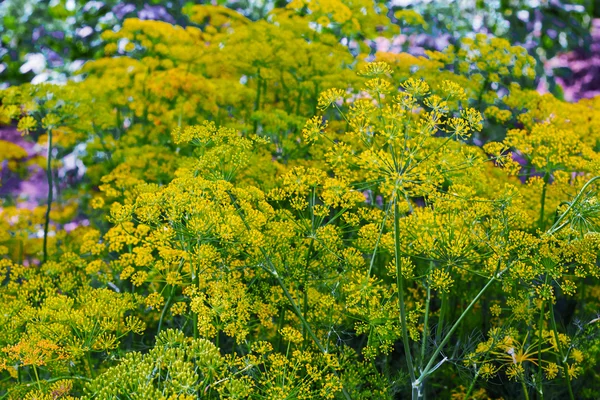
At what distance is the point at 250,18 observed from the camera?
6.18m

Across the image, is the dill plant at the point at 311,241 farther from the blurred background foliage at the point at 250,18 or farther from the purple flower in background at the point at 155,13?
the blurred background foliage at the point at 250,18

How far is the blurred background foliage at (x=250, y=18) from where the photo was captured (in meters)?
5.94

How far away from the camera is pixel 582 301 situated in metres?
3.55

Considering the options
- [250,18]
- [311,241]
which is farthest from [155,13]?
[311,241]

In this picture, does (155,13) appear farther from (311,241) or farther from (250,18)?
(311,241)

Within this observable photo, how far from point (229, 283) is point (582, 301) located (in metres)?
2.10

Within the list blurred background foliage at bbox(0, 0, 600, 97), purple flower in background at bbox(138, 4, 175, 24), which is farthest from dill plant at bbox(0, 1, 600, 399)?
blurred background foliage at bbox(0, 0, 600, 97)

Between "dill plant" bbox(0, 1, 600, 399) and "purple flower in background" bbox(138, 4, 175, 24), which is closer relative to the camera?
"dill plant" bbox(0, 1, 600, 399)

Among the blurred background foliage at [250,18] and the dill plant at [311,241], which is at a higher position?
the dill plant at [311,241]

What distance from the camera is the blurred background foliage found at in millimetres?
5938

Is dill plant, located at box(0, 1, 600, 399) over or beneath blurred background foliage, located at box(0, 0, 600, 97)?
over

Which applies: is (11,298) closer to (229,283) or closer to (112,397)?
(229,283)

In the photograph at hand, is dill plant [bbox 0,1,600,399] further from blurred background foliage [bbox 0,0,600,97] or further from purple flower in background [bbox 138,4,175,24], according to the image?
blurred background foliage [bbox 0,0,600,97]

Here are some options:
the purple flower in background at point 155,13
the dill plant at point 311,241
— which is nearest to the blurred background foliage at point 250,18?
the purple flower in background at point 155,13
